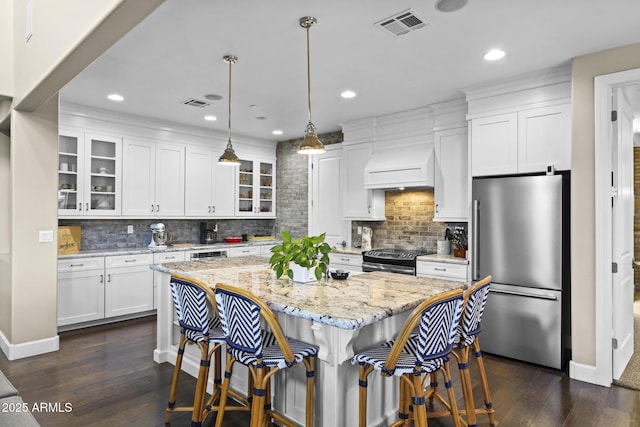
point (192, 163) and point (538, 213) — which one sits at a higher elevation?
point (192, 163)

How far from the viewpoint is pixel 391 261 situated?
184 inches

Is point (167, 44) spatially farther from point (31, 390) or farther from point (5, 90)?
point (31, 390)

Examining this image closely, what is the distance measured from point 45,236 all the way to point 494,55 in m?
4.39

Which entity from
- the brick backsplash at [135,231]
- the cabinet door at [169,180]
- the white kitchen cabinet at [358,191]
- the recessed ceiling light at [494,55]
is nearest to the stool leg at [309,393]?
the recessed ceiling light at [494,55]

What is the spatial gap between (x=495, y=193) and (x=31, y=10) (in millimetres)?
4273

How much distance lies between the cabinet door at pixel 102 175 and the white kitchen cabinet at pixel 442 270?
386 centimetres

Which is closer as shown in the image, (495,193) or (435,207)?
(495,193)

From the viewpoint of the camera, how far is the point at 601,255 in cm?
314

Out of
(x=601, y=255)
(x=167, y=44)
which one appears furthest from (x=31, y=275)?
(x=601, y=255)

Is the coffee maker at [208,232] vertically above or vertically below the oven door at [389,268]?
above

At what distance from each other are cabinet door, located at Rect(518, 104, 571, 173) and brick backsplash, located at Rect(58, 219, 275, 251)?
4.59m

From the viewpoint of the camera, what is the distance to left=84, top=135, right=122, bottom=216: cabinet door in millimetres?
4922

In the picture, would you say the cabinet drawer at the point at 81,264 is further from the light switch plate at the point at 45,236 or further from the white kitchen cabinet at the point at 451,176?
the white kitchen cabinet at the point at 451,176

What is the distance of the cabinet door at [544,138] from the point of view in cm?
353
